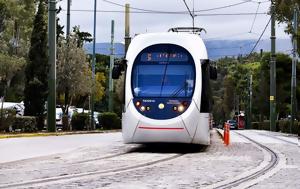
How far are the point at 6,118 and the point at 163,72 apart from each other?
15022 millimetres

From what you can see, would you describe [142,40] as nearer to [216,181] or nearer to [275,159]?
[275,159]

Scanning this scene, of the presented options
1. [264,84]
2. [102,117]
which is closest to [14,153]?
[102,117]

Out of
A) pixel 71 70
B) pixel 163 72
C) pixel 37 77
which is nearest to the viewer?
pixel 163 72

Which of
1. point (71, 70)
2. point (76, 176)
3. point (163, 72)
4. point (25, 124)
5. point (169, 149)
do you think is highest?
point (71, 70)

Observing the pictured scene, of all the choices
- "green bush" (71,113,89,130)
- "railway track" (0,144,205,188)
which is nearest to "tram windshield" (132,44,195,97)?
"railway track" (0,144,205,188)

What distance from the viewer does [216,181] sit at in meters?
10.8

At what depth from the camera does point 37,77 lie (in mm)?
33344

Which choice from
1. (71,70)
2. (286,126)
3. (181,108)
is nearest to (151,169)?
(181,108)

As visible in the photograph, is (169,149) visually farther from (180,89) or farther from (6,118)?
(6,118)

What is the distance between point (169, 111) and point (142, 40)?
2516 mm

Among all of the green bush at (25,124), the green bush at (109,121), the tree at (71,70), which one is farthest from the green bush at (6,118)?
the green bush at (109,121)

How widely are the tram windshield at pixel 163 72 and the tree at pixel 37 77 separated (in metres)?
16.4

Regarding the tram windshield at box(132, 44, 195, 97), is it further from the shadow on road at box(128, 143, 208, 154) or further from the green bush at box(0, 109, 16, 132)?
the green bush at box(0, 109, 16, 132)

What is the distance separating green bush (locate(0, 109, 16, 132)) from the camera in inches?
1190
